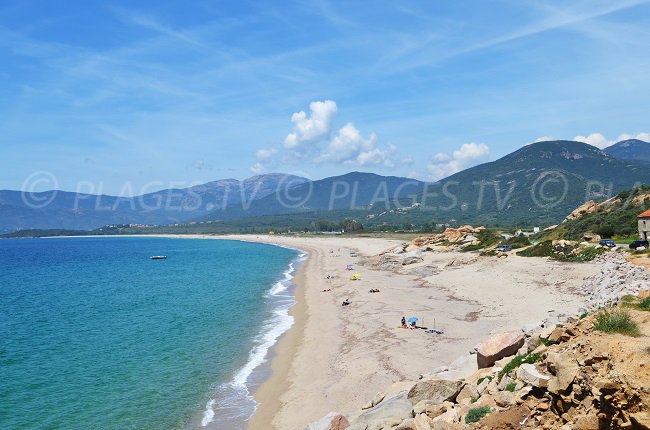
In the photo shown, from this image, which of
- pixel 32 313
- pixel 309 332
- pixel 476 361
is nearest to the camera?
pixel 476 361

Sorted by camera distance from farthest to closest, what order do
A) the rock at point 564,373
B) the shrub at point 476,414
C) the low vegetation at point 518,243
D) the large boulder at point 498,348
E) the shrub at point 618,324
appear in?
the low vegetation at point 518,243
the large boulder at point 498,348
the shrub at point 618,324
the shrub at point 476,414
the rock at point 564,373

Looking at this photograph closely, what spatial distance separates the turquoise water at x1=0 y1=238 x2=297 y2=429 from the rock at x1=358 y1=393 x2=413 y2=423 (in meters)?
7.22

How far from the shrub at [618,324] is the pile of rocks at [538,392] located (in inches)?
12.2

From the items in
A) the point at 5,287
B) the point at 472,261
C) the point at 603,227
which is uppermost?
the point at 603,227

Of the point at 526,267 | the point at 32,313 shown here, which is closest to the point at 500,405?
the point at 526,267

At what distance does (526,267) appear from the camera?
152ft

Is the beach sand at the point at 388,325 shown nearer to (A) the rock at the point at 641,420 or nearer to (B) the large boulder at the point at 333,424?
(B) the large boulder at the point at 333,424

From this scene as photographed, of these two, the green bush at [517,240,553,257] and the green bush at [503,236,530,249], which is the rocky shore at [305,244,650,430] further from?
the green bush at [503,236,530,249]

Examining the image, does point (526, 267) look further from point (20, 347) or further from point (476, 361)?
point (20, 347)

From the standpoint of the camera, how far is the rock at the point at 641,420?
22.7 ft

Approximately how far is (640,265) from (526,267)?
2145 centimetres

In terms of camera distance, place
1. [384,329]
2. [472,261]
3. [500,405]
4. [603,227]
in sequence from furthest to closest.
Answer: [472,261], [603,227], [384,329], [500,405]

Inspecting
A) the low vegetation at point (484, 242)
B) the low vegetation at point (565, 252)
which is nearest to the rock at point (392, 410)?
the low vegetation at point (565, 252)

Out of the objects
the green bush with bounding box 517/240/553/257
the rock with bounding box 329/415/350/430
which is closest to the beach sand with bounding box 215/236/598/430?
the green bush with bounding box 517/240/553/257
